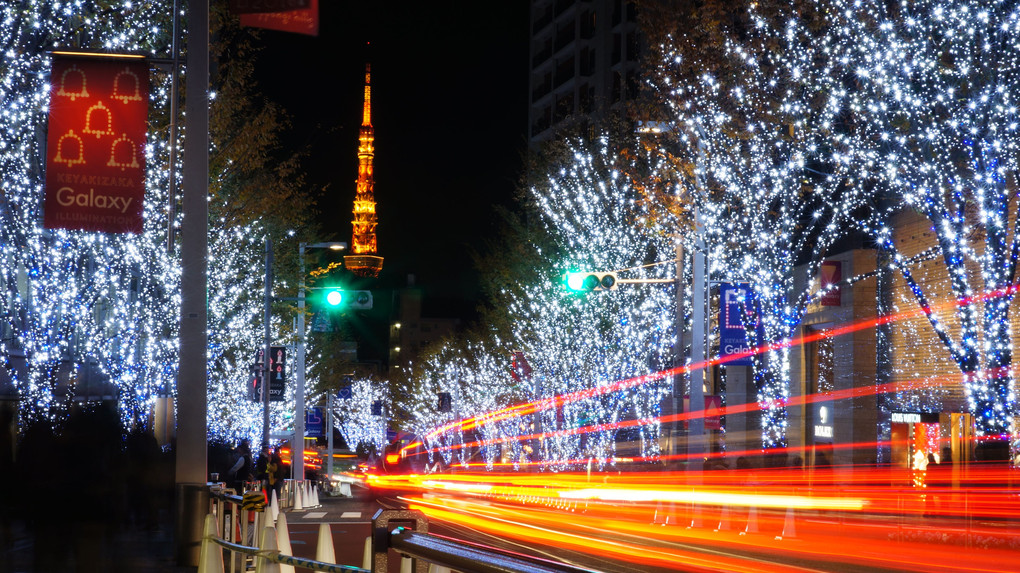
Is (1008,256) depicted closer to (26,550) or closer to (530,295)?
(26,550)

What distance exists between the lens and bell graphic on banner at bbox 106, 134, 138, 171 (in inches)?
441

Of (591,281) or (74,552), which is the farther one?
(591,281)

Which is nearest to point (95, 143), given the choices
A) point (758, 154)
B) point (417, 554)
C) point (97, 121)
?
point (97, 121)

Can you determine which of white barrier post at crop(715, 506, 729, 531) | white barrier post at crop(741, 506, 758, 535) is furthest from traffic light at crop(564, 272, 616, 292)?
white barrier post at crop(741, 506, 758, 535)

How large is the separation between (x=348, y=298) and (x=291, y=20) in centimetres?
1253

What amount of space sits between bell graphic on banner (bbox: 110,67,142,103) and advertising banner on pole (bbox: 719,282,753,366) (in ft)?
48.3

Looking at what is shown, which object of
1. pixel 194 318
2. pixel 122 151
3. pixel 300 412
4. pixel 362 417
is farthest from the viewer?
pixel 362 417

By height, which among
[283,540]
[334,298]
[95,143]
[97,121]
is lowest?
[283,540]

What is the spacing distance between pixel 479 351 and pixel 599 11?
24.4 metres

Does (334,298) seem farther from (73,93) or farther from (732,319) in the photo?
(73,93)

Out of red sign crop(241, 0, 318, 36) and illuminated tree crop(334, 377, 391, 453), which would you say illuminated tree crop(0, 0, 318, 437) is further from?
illuminated tree crop(334, 377, 391, 453)

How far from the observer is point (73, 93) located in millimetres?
11062

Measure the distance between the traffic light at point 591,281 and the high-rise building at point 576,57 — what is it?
39.8 meters

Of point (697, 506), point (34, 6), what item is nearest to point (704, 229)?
point (697, 506)
